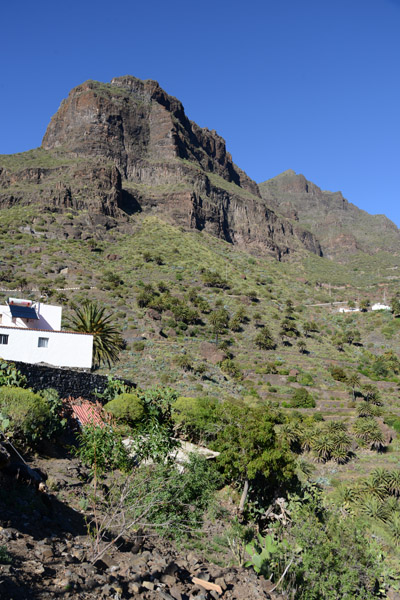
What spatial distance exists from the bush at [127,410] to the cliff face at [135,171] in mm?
78288

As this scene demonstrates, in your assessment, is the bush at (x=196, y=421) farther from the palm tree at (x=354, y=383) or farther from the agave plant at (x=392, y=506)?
the palm tree at (x=354, y=383)

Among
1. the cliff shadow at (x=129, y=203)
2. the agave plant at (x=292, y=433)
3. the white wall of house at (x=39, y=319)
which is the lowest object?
the agave plant at (x=292, y=433)

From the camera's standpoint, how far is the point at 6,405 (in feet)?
39.8

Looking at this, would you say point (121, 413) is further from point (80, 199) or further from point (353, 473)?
point (80, 199)

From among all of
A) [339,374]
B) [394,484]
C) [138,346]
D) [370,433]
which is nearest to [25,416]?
[394,484]

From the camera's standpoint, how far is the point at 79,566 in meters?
6.98

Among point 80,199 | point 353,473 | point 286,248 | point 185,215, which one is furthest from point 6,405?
point 286,248

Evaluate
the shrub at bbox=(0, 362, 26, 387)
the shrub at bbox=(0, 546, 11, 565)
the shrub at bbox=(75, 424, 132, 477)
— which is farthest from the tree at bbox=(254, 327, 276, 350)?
the shrub at bbox=(0, 546, 11, 565)

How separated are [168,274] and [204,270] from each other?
757 cm

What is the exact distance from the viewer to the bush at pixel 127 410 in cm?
1764

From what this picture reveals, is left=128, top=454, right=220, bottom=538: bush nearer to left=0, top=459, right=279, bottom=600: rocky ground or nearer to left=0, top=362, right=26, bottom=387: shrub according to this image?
left=0, top=459, right=279, bottom=600: rocky ground

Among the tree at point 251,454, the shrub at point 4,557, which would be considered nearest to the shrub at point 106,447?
the shrub at point 4,557

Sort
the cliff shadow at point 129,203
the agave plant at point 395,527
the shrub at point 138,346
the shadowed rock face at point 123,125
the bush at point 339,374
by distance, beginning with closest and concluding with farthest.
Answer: the agave plant at point 395,527, the shrub at point 138,346, the bush at point 339,374, the cliff shadow at point 129,203, the shadowed rock face at point 123,125

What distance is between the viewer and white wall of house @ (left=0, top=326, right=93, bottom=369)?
70.4 ft
